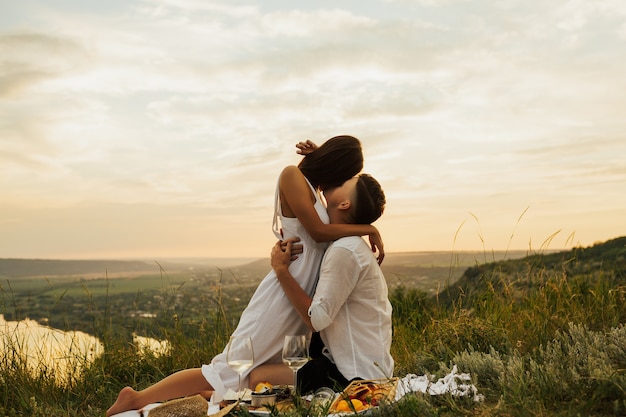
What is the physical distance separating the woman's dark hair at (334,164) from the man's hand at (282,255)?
1.64ft

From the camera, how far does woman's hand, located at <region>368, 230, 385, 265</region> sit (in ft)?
15.4

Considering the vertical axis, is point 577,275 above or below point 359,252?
below

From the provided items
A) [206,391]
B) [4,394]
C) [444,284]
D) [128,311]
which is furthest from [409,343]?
[4,394]

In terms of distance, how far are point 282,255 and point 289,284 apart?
0.22 m

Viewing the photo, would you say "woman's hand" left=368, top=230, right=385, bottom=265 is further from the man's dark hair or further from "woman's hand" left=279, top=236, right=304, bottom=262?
"woman's hand" left=279, top=236, right=304, bottom=262

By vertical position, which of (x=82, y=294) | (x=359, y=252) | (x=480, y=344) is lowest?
(x=480, y=344)

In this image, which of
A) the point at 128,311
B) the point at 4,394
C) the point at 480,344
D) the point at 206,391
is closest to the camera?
the point at 206,391

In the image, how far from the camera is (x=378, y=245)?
4750 millimetres

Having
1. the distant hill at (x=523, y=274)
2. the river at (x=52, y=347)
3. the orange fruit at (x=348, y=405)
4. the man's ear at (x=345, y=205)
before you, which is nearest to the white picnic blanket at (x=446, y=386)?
the orange fruit at (x=348, y=405)

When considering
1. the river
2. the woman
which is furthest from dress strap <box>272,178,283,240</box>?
the river

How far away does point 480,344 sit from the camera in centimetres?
575

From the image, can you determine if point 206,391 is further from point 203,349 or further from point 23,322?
point 23,322

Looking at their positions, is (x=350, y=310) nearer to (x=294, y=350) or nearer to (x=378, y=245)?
(x=378, y=245)

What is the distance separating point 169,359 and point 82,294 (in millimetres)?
1274
